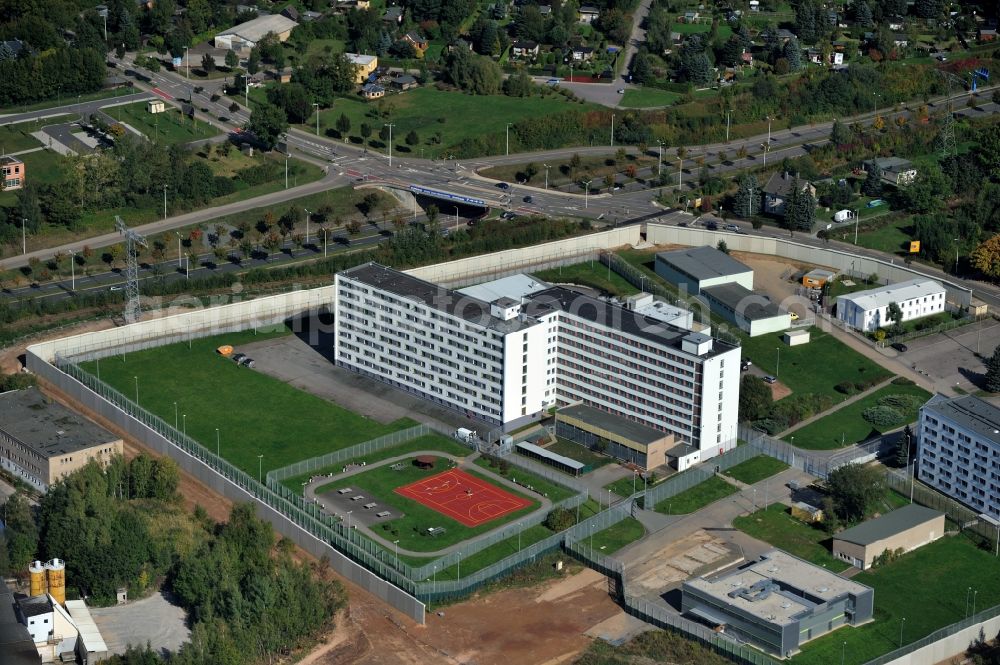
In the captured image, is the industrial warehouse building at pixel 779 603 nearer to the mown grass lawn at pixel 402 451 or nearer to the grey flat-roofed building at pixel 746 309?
the mown grass lawn at pixel 402 451

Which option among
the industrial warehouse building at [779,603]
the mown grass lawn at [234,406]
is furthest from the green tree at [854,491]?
the mown grass lawn at [234,406]

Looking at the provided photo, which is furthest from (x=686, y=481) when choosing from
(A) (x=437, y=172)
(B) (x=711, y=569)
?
(A) (x=437, y=172)

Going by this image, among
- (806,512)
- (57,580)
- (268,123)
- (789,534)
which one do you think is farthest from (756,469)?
(268,123)

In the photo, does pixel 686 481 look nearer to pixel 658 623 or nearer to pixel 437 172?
pixel 658 623

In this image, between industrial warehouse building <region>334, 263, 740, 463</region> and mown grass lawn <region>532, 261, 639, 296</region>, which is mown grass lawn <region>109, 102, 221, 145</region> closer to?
mown grass lawn <region>532, 261, 639, 296</region>

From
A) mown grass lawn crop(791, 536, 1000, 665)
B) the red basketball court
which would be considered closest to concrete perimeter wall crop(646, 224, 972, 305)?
mown grass lawn crop(791, 536, 1000, 665)
